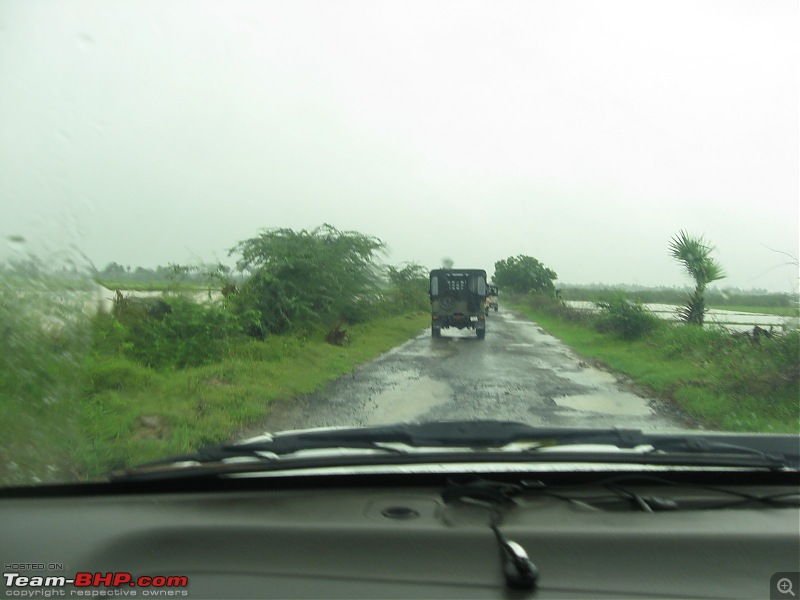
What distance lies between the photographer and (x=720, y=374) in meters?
10.6

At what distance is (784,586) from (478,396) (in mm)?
7243

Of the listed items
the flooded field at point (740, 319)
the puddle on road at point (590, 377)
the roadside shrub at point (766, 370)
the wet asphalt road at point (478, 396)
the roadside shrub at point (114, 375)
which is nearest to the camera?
the wet asphalt road at point (478, 396)

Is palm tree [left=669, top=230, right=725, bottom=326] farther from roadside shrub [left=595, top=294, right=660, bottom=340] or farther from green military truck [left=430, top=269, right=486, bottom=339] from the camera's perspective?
green military truck [left=430, top=269, right=486, bottom=339]

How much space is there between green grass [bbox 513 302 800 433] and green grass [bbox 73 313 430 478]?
5371mm

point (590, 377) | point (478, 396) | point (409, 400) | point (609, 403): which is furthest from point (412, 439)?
point (590, 377)

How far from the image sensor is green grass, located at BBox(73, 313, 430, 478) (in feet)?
20.2

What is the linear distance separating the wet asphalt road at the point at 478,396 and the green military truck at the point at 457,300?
5885mm

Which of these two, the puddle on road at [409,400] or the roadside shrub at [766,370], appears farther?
the roadside shrub at [766,370]

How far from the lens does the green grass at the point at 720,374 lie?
28.0ft

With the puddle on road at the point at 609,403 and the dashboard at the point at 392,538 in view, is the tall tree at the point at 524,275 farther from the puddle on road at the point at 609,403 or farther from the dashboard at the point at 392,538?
the dashboard at the point at 392,538

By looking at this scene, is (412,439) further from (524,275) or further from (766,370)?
(524,275)

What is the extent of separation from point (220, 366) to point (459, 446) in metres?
8.20

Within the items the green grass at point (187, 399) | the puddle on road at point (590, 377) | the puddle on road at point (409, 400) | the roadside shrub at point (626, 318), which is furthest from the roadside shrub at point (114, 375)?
the roadside shrub at point (626, 318)

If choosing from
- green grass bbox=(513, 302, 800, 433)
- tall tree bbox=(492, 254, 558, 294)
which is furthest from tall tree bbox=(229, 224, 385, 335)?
green grass bbox=(513, 302, 800, 433)
